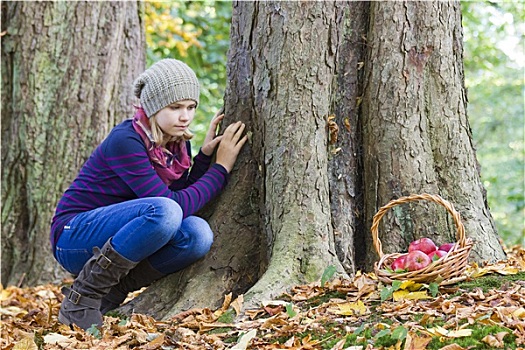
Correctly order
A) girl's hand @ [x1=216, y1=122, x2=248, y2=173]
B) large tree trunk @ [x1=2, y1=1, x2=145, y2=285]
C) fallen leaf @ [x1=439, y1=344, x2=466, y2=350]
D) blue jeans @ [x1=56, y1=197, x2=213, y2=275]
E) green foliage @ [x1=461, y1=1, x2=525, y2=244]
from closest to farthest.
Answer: fallen leaf @ [x1=439, y1=344, x2=466, y2=350] < blue jeans @ [x1=56, y1=197, x2=213, y2=275] < girl's hand @ [x1=216, y1=122, x2=248, y2=173] < large tree trunk @ [x1=2, y1=1, x2=145, y2=285] < green foliage @ [x1=461, y1=1, x2=525, y2=244]

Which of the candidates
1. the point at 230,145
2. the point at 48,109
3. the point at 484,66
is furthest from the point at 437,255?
the point at 484,66

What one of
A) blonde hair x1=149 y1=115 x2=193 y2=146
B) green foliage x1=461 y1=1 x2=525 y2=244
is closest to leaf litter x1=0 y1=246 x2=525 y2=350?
blonde hair x1=149 y1=115 x2=193 y2=146

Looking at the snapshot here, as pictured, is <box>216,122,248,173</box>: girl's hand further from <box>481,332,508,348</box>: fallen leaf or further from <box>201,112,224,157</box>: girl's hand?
<box>481,332,508,348</box>: fallen leaf

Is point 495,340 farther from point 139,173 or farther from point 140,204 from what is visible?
point 139,173

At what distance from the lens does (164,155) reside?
376cm

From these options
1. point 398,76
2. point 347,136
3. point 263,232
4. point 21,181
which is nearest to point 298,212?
point 263,232

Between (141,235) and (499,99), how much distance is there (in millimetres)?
9200

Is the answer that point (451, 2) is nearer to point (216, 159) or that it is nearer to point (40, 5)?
point (216, 159)

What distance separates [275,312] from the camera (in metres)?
3.03

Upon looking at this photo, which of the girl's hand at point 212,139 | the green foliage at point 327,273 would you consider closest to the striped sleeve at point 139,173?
the girl's hand at point 212,139

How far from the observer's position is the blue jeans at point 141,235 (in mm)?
3348

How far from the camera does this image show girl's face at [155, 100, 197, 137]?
3656mm

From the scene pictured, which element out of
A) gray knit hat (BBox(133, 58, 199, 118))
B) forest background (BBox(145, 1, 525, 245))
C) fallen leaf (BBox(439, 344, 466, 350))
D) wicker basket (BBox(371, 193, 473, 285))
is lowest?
fallen leaf (BBox(439, 344, 466, 350))

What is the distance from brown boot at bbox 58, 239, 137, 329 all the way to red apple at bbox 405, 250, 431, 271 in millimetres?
1353
